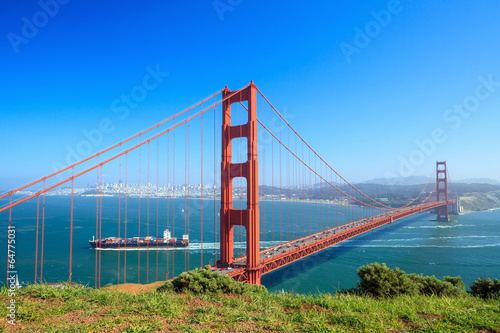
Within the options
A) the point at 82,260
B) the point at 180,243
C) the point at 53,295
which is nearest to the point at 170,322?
the point at 53,295

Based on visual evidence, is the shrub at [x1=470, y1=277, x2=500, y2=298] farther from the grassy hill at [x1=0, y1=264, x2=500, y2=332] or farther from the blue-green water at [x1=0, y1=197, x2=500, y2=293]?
the blue-green water at [x1=0, y1=197, x2=500, y2=293]

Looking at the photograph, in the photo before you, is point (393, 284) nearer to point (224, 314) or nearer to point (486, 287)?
point (486, 287)

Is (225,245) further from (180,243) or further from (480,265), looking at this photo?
(480,265)

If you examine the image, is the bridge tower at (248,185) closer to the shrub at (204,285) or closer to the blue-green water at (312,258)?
the blue-green water at (312,258)

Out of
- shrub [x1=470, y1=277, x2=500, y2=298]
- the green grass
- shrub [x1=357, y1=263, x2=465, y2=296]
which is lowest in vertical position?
shrub [x1=470, y1=277, x2=500, y2=298]

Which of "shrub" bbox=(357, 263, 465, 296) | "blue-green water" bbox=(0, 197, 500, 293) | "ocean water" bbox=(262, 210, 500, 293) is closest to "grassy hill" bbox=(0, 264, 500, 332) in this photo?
"shrub" bbox=(357, 263, 465, 296)

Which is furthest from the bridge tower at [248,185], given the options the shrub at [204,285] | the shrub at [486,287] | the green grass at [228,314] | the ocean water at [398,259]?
the shrub at [486,287]
